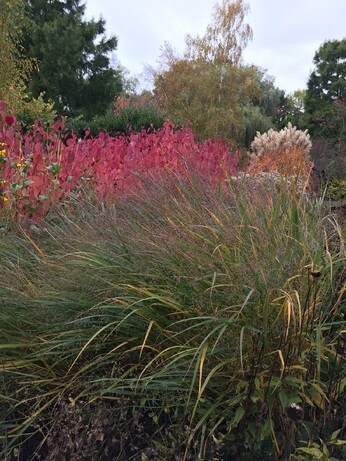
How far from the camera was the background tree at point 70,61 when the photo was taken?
91.4 ft

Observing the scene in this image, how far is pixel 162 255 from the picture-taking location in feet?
9.02

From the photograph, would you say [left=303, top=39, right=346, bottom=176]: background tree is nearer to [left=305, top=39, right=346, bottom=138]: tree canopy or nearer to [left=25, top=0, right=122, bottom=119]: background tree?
[left=305, top=39, right=346, bottom=138]: tree canopy

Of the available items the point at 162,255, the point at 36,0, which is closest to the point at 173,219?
the point at 162,255

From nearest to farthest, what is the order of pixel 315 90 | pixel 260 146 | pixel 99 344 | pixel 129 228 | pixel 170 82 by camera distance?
pixel 99 344 → pixel 129 228 → pixel 260 146 → pixel 170 82 → pixel 315 90

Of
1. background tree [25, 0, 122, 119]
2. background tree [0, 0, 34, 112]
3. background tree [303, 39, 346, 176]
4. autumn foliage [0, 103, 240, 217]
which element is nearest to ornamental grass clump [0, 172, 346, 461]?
autumn foliage [0, 103, 240, 217]

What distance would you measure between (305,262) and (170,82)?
2250 centimetres

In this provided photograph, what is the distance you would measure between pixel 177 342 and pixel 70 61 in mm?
27398

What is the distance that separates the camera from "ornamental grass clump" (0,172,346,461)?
7.28ft

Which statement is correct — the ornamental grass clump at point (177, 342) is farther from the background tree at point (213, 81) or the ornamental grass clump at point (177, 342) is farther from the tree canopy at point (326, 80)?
the tree canopy at point (326, 80)

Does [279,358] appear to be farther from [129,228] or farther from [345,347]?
[129,228]

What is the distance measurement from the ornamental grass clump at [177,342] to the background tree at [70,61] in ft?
83.3

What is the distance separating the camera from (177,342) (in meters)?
2.54

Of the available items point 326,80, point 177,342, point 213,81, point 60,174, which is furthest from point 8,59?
point 326,80

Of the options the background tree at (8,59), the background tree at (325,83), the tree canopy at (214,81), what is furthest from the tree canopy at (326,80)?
the background tree at (8,59)
